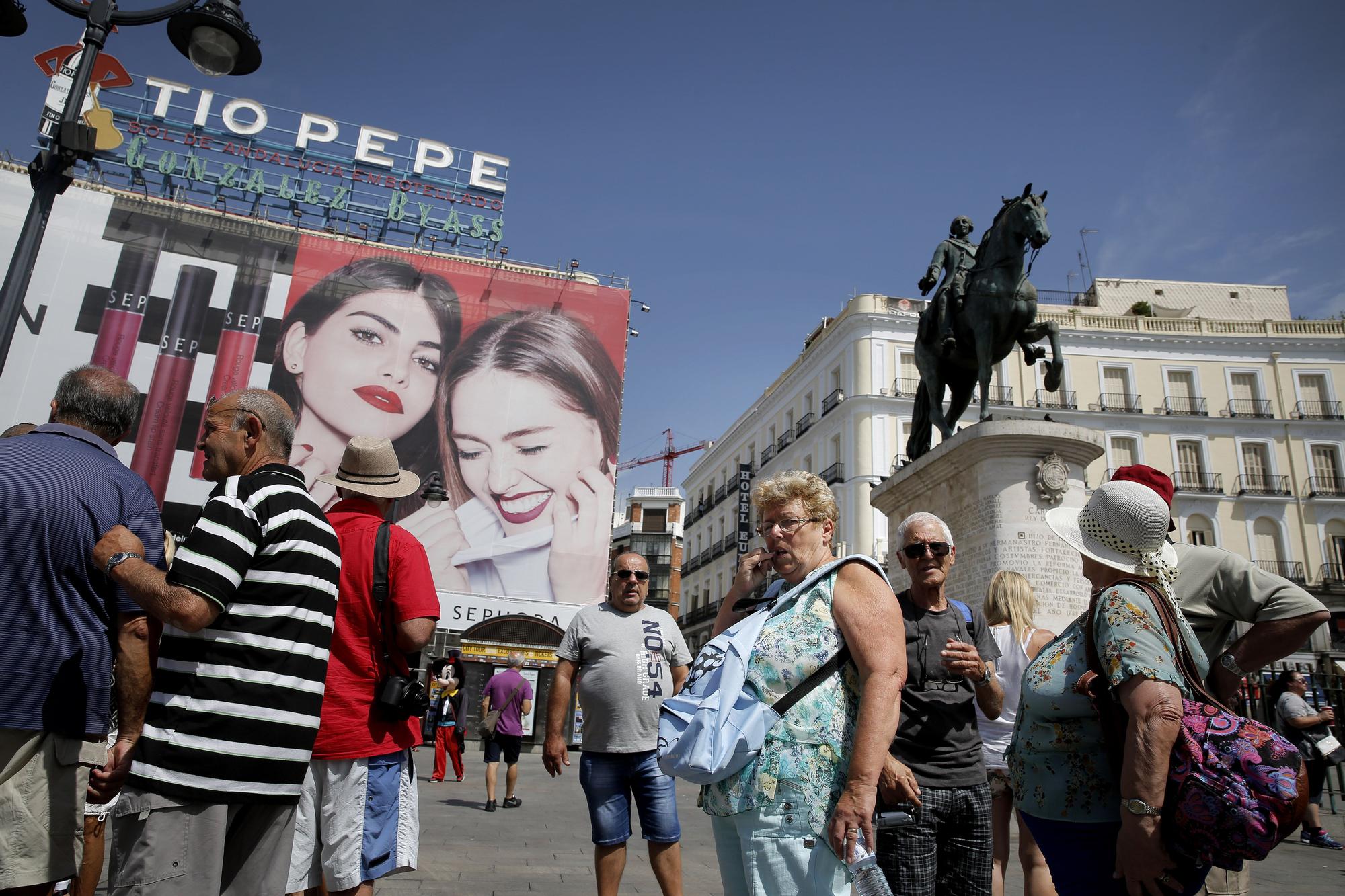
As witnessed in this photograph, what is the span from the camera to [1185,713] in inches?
78.7

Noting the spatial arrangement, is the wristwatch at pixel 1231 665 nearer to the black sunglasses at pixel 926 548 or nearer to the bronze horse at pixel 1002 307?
the black sunglasses at pixel 926 548

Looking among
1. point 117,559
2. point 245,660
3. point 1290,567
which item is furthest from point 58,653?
point 1290,567

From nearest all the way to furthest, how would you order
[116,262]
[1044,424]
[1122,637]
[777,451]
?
1. [1122,637]
2. [1044,424]
3. [116,262]
4. [777,451]

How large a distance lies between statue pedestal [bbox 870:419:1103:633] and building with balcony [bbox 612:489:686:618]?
4979cm

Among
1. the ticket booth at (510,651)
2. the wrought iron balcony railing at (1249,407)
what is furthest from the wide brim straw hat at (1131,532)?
the wrought iron balcony railing at (1249,407)

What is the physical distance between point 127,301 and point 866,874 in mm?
30862

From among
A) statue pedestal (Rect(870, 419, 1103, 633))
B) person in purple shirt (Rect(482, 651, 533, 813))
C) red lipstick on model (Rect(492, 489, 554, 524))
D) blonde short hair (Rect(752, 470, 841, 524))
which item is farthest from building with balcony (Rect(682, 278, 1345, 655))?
blonde short hair (Rect(752, 470, 841, 524))

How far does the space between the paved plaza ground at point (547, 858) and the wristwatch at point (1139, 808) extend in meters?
3.25

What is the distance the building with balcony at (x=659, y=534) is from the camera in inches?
2377

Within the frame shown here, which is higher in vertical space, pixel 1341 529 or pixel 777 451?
pixel 777 451

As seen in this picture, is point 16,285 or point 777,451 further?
point 777,451

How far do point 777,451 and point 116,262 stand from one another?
26.0 m

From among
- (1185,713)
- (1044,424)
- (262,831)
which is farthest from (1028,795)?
(1044,424)

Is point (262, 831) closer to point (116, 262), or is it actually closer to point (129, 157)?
point (116, 262)
